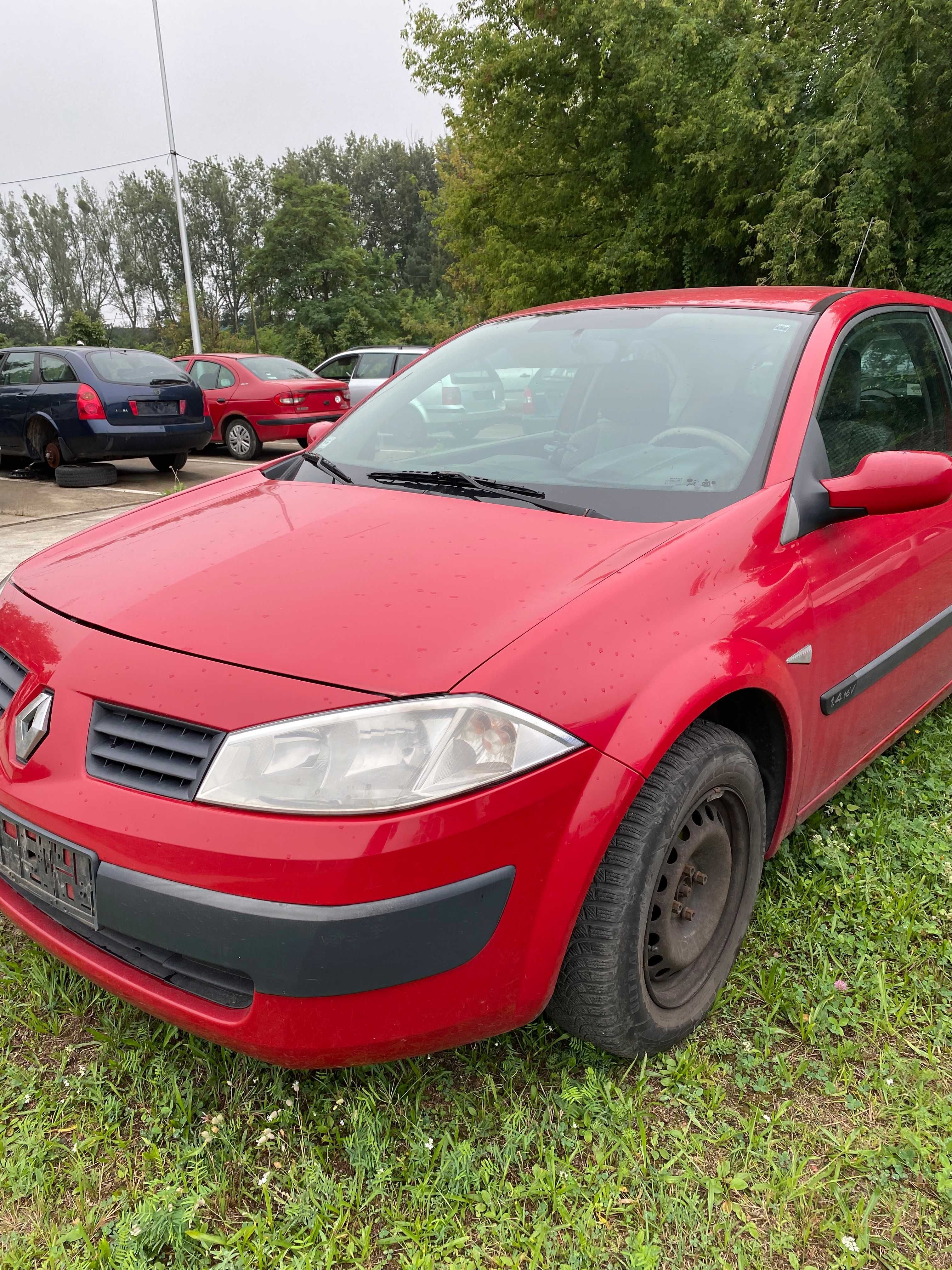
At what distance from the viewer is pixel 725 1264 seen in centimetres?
144

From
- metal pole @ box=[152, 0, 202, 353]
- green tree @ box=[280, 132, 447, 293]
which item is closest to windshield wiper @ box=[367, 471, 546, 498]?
metal pole @ box=[152, 0, 202, 353]

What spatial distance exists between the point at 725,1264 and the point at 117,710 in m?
1.35

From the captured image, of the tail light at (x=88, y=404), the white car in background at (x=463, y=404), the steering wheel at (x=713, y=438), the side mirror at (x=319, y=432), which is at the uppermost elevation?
the white car in background at (x=463, y=404)

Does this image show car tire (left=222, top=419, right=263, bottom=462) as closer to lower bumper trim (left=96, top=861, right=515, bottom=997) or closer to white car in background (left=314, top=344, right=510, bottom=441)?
white car in background (left=314, top=344, right=510, bottom=441)

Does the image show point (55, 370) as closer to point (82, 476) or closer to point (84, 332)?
point (82, 476)

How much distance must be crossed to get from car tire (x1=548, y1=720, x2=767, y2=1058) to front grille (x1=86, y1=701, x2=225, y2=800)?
69cm

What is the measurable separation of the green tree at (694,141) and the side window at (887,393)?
10246mm

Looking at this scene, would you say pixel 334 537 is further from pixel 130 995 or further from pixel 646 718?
pixel 130 995

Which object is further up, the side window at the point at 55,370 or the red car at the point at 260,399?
the side window at the point at 55,370

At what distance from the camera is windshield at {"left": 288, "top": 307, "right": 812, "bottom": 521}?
2047mm

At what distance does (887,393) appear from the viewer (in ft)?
8.39

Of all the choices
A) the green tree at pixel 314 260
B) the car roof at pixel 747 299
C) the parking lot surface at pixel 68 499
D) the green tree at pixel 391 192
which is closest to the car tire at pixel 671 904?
the car roof at pixel 747 299

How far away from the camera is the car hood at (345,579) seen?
1487mm

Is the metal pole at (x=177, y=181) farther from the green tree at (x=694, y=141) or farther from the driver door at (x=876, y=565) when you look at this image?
the driver door at (x=876, y=565)
